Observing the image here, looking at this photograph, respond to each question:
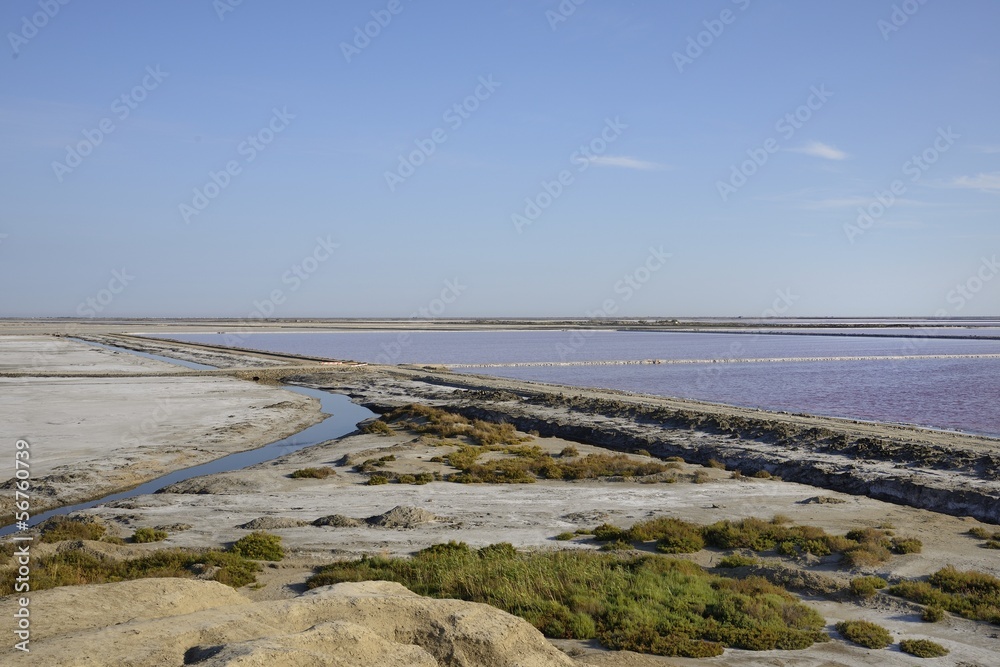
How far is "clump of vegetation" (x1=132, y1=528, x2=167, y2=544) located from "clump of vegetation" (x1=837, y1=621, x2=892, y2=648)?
45.6 feet

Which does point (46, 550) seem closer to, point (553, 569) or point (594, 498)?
point (553, 569)

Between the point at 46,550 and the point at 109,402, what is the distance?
31.4 meters

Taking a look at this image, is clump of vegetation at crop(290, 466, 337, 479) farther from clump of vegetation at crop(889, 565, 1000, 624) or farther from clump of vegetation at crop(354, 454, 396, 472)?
clump of vegetation at crop(889, 565, 1000, 624)

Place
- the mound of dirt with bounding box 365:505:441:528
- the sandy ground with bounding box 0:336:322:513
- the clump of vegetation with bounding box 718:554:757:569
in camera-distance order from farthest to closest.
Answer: the sandy ground with bounding box 0:336:322:513 → the mound of dirt with bounding box 365:505:441:528 → the clump of vegetation with bounding box 718:554:757:569

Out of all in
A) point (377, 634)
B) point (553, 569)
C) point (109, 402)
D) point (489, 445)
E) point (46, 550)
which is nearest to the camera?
point (377, 634)

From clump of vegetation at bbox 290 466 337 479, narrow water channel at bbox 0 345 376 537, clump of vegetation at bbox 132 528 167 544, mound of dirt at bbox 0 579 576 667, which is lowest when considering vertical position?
narrow water channel at bbox 0 345 376 537

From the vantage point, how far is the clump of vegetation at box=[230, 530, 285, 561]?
15988 millimetres

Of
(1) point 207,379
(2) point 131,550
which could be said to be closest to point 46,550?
(2) point 131,550

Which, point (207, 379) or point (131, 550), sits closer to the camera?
point (131, 550)

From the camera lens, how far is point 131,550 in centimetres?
1619

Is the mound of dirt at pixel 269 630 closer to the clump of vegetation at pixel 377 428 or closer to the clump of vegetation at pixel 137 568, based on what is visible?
the clump of vegetation at pixel 137 568

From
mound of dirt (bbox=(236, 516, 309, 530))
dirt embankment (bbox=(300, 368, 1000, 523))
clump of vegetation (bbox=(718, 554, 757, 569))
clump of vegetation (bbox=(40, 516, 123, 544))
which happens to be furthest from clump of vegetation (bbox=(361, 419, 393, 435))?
clump of vegetation (bbox=(718, 554, 757, 569))

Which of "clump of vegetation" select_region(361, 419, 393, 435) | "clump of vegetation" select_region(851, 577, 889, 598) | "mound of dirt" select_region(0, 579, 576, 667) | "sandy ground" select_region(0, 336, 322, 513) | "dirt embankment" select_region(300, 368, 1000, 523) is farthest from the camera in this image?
"clump of vegetation" select_region(361, 419, 393, 435)

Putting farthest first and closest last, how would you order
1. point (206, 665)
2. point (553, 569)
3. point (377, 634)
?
point (553, 569)
point (377, 634)
point (206, 665)
